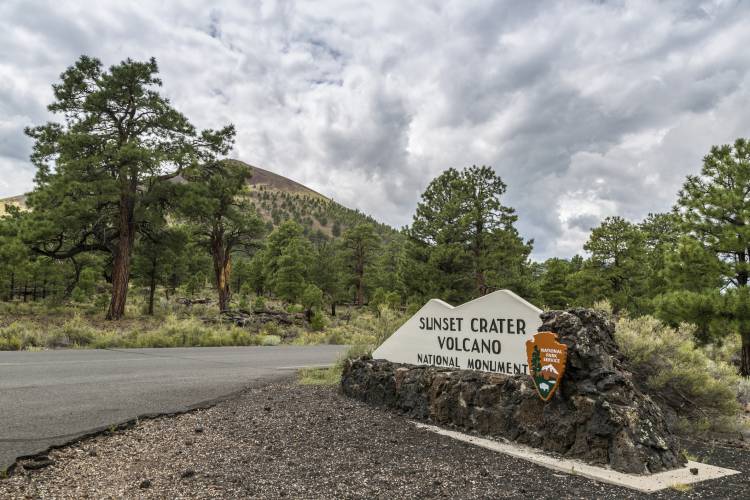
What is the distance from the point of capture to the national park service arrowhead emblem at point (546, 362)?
4652mm

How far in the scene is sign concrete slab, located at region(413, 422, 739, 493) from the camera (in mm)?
3912

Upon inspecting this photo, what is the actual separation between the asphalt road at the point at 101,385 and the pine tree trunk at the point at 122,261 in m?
10.2

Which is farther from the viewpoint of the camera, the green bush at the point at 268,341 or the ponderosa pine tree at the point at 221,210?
the ponderosa pine tree at the point at 221,210

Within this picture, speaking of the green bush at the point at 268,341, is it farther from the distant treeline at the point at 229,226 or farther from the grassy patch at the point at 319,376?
the grassy patch at the point at 319,376

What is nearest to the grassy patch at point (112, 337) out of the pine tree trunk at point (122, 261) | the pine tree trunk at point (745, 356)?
the pine tree trunk at point (122, 261)

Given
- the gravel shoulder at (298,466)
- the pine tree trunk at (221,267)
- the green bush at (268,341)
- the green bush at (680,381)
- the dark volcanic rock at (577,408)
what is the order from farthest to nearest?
1. the pine tree trunk at (221,267)
2. the green bush at (268,341)
3. the green bush at (680,381)
4. the dark volcanic rock at (577,408)
5. the gravel shoulder at (298,466)

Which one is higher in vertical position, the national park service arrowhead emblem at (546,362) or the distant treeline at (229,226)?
the distant treeline at (229,226)

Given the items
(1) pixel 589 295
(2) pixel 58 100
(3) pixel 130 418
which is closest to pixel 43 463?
(3) pixel 130 418

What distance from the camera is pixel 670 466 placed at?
14.1ft

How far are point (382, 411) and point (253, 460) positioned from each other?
7.55 feet

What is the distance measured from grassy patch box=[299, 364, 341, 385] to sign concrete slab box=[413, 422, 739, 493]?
13.8 ft

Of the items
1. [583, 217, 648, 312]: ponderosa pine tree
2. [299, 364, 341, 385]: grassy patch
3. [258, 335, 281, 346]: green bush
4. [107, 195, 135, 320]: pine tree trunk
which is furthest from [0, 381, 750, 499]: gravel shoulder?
[583, 217, 648, 312]: ponderosa pine tree

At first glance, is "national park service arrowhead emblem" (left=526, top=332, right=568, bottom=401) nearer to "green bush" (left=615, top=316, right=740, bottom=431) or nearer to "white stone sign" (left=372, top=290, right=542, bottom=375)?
"white stone sign" (left=372, top=290, right=542, bottom=375)

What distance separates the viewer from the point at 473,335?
5973 millimetres
